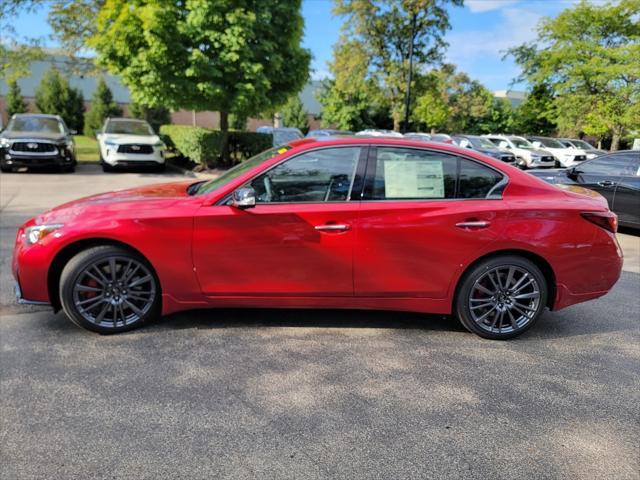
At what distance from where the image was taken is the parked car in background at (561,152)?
77.2ft

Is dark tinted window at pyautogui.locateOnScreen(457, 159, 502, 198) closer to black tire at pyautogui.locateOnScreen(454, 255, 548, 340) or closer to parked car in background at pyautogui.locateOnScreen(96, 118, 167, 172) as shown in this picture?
black tire at pyautogui.locateOnScreen(454, 255, 548, 340)

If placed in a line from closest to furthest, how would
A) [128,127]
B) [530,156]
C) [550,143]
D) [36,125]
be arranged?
[36,125] → [128,127] → [530,156] → [550,143]

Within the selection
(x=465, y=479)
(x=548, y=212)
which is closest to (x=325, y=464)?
(x=465, y=479)

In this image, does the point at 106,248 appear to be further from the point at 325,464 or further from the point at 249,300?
the point at 325,464

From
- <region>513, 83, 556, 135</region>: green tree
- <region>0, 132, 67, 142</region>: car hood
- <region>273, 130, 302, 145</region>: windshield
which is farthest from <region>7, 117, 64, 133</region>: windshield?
<region>513, 83, 556, 135</region>: green tree

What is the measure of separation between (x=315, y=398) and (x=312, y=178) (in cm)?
167

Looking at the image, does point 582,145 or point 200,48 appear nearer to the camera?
point 200,48

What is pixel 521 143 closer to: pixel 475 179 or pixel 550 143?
pixel 550 143

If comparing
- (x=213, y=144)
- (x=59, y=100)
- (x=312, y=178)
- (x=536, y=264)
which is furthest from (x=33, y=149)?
(x=59, y=100)

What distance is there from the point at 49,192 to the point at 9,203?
1.54 metres

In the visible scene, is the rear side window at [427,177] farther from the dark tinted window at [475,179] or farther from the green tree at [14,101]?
the green tree at [14,101]

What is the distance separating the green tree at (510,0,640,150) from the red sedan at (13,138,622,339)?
17.9 meters

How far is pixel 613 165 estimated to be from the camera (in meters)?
8.77

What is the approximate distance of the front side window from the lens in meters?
3.77
